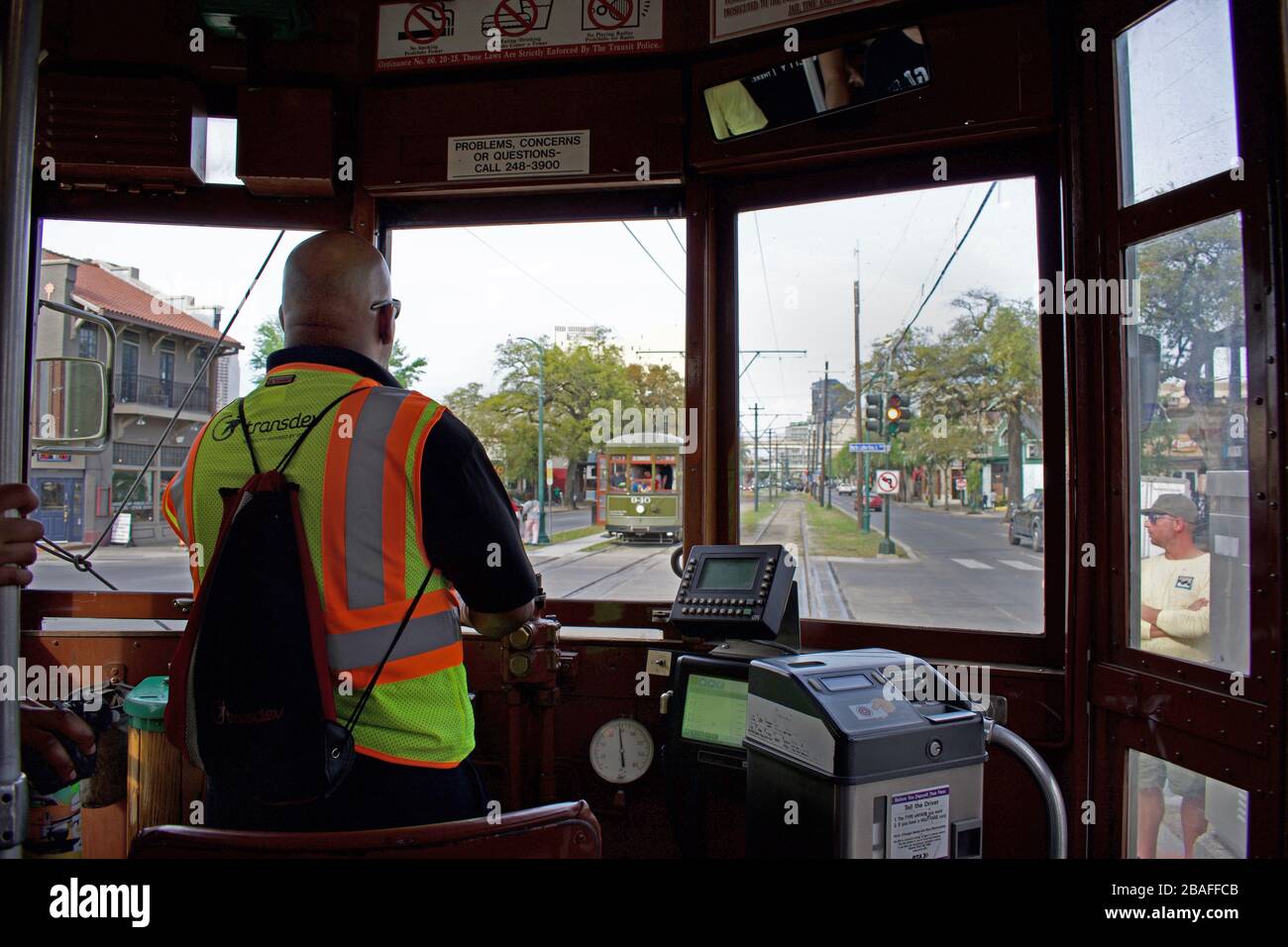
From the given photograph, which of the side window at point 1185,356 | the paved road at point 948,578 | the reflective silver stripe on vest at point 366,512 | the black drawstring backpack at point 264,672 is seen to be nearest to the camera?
the black drawstring backpack at point 264,672

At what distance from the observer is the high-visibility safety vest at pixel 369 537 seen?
4.12 feet

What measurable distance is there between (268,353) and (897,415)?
228cm

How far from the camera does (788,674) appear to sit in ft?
5.32

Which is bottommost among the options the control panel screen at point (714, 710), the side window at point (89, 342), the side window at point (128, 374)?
the control panel screen at point (714, 710)

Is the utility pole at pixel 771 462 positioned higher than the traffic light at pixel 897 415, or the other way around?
the traffic light at pixel 897 415

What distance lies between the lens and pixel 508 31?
2.81 meters

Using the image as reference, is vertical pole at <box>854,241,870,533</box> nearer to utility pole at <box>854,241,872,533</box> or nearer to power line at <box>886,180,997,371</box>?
utility pole at <box>854,241,872,533</box>

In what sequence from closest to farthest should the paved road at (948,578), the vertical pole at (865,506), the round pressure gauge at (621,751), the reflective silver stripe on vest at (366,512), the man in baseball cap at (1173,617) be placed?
1. the reflective silver stripe on vest at (366,512)
2. the man in baseball cap at (1173,617)
3. the paved road at (948,578)
4. the round pressure gauge at (621,751)
5. the vertical pole at (865,506)

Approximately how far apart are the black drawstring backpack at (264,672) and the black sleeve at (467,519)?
199mm

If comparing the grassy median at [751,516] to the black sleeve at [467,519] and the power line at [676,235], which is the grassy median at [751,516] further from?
the black sleeve at [467,519]

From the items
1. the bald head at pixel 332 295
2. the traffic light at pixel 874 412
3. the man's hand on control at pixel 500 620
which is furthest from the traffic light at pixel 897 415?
the bald head at pixel 332 295

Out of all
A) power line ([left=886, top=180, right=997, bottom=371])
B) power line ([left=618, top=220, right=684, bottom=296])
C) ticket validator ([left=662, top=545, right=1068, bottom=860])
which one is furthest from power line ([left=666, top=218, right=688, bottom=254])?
ticket validator ([left=662, top=545, right=1068, bottom=860])

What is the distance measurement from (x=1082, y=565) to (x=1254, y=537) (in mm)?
528

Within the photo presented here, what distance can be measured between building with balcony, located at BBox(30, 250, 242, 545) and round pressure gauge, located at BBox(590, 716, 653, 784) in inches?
67.0
